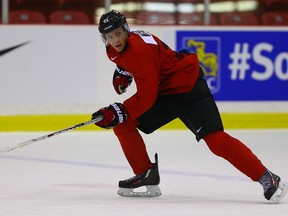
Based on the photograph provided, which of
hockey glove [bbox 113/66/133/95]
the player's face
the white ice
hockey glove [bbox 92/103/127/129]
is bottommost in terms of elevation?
the white ice

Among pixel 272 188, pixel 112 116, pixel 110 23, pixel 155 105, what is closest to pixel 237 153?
pixel 272 188

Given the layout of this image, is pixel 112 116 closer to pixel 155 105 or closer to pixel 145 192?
pixel 155 105

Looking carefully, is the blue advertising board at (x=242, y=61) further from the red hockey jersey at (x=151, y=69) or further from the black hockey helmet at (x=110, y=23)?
the black hockey helmet at (x=110, y=23)

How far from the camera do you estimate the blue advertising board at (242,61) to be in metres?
8.68

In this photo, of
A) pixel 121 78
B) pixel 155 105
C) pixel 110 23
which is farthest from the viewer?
pixel 121 78

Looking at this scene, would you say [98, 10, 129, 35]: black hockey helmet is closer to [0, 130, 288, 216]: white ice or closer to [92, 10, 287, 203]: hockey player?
[92, 10, 287, 203]: hockey player

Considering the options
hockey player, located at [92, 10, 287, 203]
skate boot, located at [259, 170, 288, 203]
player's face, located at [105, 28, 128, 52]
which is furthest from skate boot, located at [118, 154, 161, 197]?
player's face, located at [105, 28, 128, 52]

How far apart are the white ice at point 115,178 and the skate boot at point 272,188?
0.14 feet

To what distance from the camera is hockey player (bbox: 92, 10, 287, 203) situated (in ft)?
14.3

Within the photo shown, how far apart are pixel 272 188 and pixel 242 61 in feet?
14.8

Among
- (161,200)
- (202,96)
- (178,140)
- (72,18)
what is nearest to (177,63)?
(202,96)

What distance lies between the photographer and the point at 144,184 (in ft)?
15.5

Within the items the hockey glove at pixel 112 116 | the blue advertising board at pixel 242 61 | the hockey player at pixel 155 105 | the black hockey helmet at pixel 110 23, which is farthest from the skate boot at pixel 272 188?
the blue advertising board at pixel 242 61

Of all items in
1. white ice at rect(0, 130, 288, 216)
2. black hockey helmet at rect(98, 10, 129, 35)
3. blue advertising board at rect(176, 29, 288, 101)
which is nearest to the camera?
white ice at rect(0, 130, 288, 216)
